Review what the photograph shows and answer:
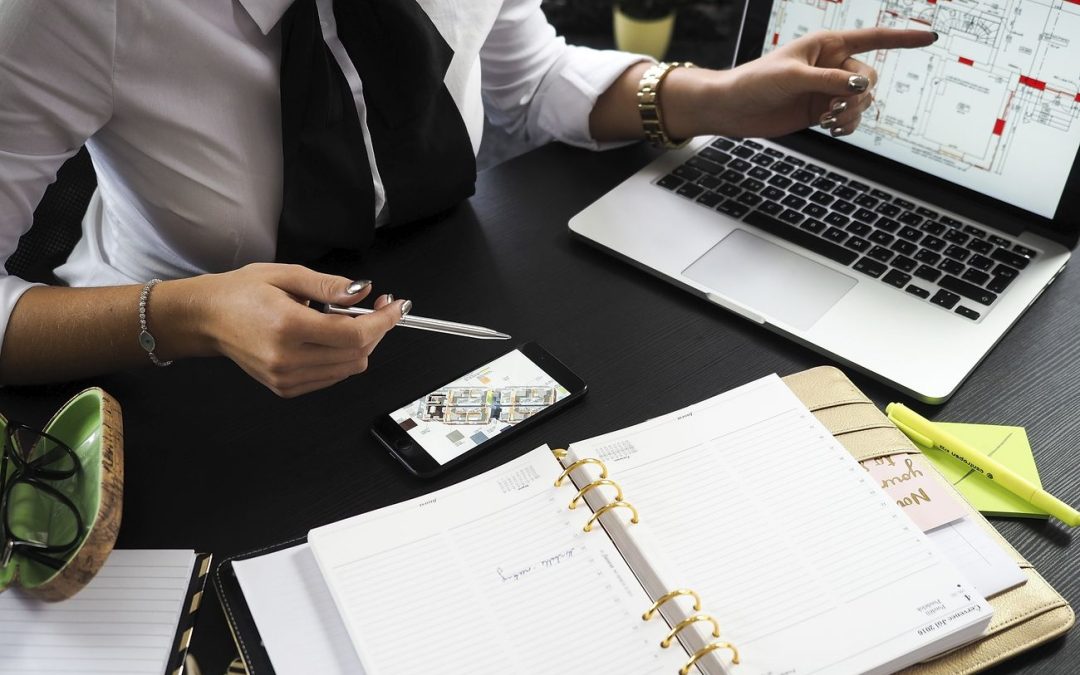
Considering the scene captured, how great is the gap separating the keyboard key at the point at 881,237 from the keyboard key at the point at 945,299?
0.09 m

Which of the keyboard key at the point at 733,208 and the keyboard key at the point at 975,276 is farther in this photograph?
the keyboard key at the point at 733,208

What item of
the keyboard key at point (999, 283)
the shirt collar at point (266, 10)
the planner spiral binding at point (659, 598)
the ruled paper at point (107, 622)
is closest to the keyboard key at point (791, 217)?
the keyboard key at point (999, 283)

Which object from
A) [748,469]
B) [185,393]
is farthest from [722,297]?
[185,393]

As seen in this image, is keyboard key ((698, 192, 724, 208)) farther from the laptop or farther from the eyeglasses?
the eyeglasses

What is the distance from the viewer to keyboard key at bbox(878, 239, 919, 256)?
978 mm

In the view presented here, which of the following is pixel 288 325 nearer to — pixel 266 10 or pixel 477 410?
pixel 477 410

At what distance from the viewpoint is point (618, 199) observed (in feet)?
3.53

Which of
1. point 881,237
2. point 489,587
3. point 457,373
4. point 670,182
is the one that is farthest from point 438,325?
point 881,237

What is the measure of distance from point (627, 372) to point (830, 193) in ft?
1.20

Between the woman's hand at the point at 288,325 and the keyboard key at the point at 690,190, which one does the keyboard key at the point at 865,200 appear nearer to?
the keyboard key at the point at 690,190

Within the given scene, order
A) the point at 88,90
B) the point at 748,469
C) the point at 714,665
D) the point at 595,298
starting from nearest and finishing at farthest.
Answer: the point at 714,665 → the point at 748,469 → the point at 88,90 → the point at 595,298

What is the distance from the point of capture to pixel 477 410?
0.83 meters

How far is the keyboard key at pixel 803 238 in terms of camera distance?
98 cm

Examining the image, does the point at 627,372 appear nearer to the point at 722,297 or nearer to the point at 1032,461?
the point at 722,297
